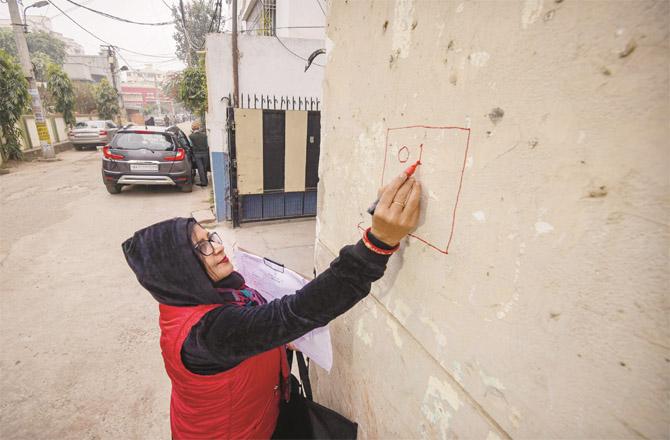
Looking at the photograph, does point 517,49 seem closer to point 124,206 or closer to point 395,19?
point 395,19

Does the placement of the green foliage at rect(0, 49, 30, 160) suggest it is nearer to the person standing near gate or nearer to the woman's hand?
the person standing near gate

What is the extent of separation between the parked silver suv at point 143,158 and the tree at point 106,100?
20360 millimetres

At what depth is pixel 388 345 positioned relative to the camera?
3.82 ft

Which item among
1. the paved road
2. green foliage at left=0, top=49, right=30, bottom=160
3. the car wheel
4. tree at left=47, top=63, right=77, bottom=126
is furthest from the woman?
tree at left=47, top=63, right=77, bottom=126

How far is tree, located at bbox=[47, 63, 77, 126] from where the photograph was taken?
17.0 m

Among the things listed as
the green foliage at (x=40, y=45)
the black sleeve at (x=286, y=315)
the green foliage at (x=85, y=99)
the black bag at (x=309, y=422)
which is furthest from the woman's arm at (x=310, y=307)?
the green foliage at (x=40, y=45)

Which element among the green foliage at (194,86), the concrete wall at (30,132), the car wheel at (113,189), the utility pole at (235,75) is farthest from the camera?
the concrete wall at (30,132)

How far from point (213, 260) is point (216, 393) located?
19.0 inches

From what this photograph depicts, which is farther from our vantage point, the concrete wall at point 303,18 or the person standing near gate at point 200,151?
the person standing near gate at point 200,151

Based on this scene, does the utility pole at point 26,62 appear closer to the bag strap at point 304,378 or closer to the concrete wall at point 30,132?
the concrete wall at point 30,132

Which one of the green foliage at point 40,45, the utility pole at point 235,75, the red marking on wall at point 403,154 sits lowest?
the red marking on wall at point 403,154

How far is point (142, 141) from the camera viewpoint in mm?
7074

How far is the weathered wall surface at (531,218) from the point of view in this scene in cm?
48

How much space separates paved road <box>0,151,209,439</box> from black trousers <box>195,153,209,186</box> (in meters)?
2.57
